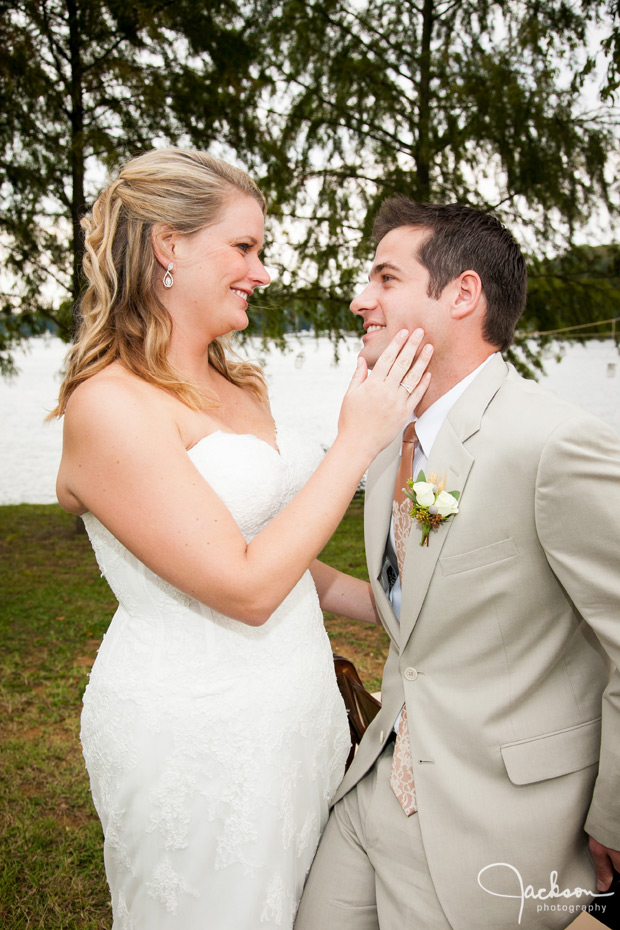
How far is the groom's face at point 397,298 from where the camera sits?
2521mm

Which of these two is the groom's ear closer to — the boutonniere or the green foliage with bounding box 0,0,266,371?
the boutonniere

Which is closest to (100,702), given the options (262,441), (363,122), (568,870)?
(262,441)

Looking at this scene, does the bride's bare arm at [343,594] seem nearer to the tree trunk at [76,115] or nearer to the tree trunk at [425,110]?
the tree trunk at [425,110]

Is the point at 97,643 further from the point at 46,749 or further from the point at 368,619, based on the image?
the point at 368,619

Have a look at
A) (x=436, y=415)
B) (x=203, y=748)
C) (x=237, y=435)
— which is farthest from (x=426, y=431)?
(x=203, y=748)

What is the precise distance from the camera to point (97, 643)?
6.91 meters

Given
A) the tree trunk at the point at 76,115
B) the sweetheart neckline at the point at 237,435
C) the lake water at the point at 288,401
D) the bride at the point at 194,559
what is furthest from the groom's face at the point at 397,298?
the tree trunk at the point at 76,115

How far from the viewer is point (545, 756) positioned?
6.72 feet

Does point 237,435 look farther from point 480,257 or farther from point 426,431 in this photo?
point 480,257

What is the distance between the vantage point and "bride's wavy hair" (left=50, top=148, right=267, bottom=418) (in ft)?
7.60

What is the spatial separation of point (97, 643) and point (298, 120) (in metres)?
6.50

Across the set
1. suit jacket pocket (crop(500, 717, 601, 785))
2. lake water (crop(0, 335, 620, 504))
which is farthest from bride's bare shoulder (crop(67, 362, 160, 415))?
suit jacket pocket (crop(500, 717, 601, 785))

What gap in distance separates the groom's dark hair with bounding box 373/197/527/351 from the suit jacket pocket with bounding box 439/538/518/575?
82cm

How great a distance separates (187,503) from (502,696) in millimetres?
1028
